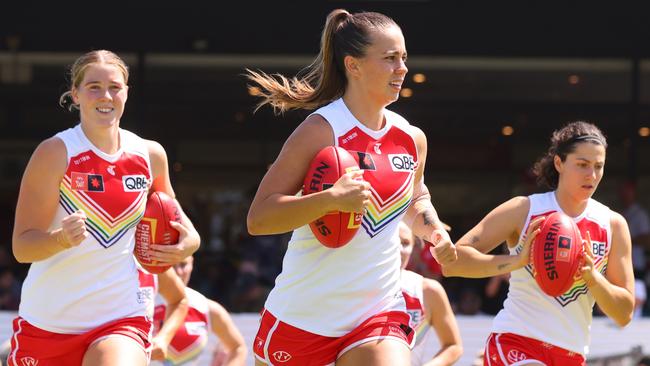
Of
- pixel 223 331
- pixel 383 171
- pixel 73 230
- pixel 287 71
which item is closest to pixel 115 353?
pixel 73 230

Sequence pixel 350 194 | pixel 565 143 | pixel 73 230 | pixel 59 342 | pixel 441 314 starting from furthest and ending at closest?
pixel 441 314 < pixel 565 143 < pixel 59 342 < pixel 73 230 < pixel 350 194

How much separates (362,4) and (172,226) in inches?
268

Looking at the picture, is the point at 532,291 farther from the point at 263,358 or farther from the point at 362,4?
the point at 362,4

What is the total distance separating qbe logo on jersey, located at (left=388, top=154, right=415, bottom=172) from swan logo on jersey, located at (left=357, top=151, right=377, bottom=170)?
7 centimetres

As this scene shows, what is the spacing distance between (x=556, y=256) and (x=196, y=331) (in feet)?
8.22

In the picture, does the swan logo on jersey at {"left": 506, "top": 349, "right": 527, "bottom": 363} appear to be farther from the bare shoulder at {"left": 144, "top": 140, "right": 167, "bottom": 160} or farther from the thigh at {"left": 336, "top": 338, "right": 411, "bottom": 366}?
the bare shoulder at {"left": 144, "top": 140, "right": 167, "bottom": 160}

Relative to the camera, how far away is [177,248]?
479cm

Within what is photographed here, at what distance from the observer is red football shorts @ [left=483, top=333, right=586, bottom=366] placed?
16.7 feet

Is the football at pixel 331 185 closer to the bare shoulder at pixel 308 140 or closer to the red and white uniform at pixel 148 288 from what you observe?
the bare shoulder at pixel 308 140

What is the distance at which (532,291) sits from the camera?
5188mm

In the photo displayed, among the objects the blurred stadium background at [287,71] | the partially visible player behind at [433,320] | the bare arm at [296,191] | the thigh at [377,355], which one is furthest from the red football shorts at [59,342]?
the blurred stadium background at [287,71]

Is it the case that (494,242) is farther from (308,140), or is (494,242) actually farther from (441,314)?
(308,140)

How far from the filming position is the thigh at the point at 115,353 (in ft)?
14.3

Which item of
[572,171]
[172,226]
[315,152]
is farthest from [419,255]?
[315,152]
